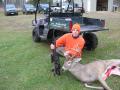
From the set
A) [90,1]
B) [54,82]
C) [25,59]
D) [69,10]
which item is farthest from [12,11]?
[54,82]

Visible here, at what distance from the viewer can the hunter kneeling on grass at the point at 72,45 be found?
8258 mm

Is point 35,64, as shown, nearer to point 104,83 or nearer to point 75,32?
point 75,32

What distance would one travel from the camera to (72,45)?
8367mm

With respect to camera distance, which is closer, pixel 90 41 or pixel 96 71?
pixel 96 71

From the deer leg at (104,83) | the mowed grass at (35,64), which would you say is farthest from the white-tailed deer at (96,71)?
the mowed grass at (35,64)

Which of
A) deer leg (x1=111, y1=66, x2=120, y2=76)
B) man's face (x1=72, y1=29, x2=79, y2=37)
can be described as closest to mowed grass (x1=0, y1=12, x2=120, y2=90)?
deer leg (x1=111, y1=66, x2=120, y2=76)

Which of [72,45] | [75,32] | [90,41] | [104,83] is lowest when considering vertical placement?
[104,83]

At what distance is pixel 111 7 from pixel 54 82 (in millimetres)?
40038

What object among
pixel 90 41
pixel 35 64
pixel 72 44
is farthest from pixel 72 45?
pixel 90 41

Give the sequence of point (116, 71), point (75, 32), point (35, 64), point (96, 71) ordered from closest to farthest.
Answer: point (96, 71) → point (116, 71) → point (75, 32) → point (35, 64)

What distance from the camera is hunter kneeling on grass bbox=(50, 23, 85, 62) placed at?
8.26 meters

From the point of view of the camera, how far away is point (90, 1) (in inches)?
1847

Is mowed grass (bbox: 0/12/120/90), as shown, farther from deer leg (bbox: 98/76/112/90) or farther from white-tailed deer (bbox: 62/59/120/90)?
deer leg (bbox: 98/76/112/90)

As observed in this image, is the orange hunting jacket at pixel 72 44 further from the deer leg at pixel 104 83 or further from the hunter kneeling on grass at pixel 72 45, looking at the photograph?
the deer leg at pixel 104 83
